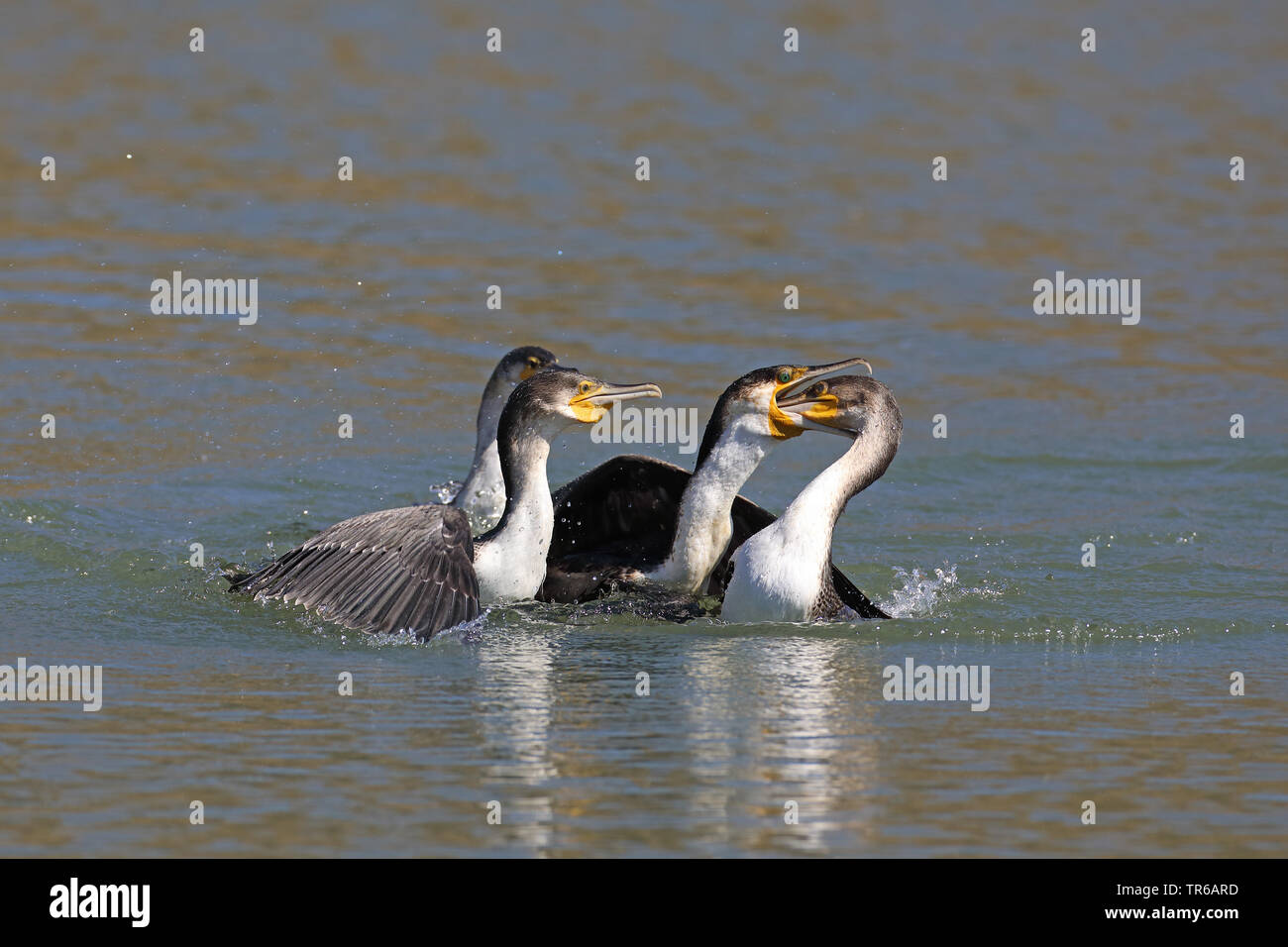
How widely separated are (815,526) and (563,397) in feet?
5.00

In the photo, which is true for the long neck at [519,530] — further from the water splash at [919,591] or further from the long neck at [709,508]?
the water splash at [919,591]

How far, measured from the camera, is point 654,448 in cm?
1501

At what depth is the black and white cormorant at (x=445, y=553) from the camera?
8766 millimetres

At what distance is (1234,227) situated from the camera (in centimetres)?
2050

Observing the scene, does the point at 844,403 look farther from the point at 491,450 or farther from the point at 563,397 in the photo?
the point at 491,450

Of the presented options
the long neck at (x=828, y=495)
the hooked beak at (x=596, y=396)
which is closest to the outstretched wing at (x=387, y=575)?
the hooked beak at (x=596, y=396)

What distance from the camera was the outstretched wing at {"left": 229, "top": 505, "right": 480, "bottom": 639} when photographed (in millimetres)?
8719

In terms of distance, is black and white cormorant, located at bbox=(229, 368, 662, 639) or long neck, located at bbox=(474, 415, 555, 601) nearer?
black and white cormorant, located at bbox=(229, 368, 662, 639)

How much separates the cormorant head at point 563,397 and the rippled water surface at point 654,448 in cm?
106

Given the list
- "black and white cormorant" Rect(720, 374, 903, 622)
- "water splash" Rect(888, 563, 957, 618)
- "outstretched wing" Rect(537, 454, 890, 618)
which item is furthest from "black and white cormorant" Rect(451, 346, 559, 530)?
"black and white cormorant" Rect(720, 374, 903, 622)

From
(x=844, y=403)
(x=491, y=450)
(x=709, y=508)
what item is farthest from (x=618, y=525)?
(x=491, y=450)

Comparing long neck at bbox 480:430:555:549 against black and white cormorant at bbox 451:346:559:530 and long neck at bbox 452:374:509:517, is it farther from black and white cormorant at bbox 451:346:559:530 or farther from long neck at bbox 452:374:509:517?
long neck at bbox 452:374:509:517

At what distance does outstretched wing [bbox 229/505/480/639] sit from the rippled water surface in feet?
0.54
